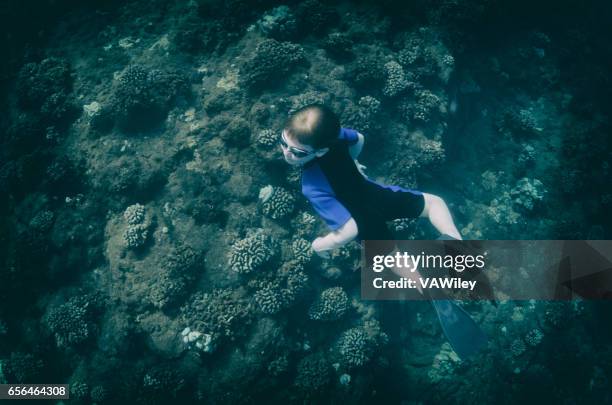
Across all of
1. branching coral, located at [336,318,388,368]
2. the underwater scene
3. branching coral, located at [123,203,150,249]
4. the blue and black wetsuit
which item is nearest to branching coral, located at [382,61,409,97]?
the underwater scene

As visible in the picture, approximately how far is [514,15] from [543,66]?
1694mm

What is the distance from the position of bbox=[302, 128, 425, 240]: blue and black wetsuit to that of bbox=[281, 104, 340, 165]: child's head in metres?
0.30

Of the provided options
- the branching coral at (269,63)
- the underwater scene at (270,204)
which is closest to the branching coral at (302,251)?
the underwater scene at (270,204)

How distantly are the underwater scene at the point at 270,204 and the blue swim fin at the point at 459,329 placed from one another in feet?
0.11

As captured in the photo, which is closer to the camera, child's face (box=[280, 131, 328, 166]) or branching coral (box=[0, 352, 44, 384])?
child's face (box=[280, 131, 328, 166])

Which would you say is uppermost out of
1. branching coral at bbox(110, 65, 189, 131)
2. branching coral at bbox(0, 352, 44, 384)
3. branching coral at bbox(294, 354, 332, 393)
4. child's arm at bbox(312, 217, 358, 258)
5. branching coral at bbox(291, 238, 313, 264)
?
branching coral at bbox(110, 65, 189, 131)

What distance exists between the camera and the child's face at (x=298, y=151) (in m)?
2.74

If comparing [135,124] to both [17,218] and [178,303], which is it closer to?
[17,218]

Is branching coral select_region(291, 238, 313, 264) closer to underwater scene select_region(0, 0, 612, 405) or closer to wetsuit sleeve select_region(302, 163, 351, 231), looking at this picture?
underwater scene select_region(0, 0, 612, 405)

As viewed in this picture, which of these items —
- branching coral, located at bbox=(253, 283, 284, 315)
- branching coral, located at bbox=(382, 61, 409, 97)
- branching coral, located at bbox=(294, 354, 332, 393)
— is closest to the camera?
branching coral, located at bbox=(253, 283, 284, 315)

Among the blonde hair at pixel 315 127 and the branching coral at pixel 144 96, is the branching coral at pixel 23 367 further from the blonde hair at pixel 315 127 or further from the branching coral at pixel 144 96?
the blonde hair at pixel 315 127

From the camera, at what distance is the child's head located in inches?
104

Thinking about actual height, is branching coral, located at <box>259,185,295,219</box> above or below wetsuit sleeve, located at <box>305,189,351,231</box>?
below

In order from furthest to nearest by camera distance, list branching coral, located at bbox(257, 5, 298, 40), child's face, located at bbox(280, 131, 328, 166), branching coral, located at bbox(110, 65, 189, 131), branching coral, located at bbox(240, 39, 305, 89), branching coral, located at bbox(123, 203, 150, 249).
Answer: branching coral, located at bbox(257, 5, 298, 40) → branching coral, located at bbox(110, 65, 189, 131) → branching coral, located at bbox(240, 39, 305, 89) → branching coral, located at bbox(123, 203, 150, 249) → child's face, located at bbox(280, 131, 328, 166)
